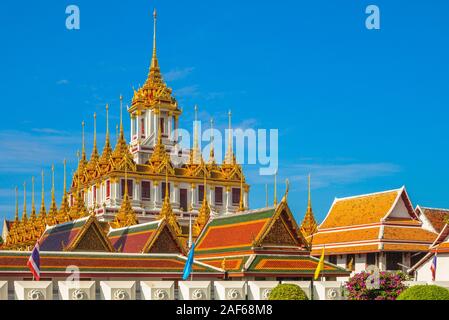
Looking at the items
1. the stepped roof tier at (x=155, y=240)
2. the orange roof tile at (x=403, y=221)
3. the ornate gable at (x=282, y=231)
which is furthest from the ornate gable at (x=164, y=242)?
the orange roof tile at (x=403, y=221)

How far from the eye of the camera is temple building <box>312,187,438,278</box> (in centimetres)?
5275

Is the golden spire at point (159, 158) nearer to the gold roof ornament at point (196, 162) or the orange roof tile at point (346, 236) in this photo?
the gold roof ornament at point (196, 162)

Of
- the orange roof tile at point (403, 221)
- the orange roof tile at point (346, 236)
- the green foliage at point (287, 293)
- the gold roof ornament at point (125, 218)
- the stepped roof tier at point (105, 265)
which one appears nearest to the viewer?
the green foliage at point (287, 293)

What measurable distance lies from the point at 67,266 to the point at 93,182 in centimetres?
4293

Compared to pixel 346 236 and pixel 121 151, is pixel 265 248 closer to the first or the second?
pixel 346 236

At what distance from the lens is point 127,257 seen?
37.2 meters

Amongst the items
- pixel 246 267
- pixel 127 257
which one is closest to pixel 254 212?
pixel 246 267

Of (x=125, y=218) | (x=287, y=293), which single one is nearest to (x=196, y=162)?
(x=125, y=218)

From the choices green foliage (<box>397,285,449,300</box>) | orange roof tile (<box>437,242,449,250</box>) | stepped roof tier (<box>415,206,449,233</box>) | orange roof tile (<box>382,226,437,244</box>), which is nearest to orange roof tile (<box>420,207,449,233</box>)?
stepped roof tier (<box>415,206,449,233</box>)

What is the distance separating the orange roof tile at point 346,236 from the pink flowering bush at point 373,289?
2011cm

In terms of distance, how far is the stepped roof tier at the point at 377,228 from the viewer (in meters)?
52.7

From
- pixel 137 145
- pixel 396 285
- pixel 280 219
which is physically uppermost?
pixel 137 145

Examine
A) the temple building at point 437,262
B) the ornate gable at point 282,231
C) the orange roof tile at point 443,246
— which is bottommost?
the temple building at point 437,262
